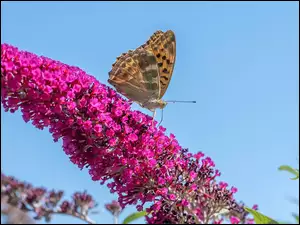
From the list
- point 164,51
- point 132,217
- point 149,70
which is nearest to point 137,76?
point 149,70

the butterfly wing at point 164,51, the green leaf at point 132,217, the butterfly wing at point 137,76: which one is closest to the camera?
the butterfly wing at point 137,76

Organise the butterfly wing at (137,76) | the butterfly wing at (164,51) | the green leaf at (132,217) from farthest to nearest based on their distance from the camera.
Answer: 1. the green leaf at (132,217)
2. the butterfly wing at (164,51)
3. the butterfly wing at (137,76)

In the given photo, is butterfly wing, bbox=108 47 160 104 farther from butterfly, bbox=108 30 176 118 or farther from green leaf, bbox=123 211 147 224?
green leaf, bbox=123 211 147 224

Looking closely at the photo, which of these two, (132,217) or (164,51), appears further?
(132,217)

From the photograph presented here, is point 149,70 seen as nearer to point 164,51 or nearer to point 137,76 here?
point 137,76

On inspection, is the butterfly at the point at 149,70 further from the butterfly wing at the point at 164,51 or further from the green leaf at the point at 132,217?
the green leaf at the point at 132,217

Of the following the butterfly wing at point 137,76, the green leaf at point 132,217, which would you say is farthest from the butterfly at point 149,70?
the green leaf at point 132,217

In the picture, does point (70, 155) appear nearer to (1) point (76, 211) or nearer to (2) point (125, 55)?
(2) point (125, 55)
